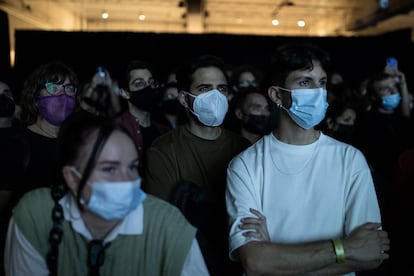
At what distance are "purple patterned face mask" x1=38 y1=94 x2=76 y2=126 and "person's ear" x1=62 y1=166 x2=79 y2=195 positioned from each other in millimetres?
1194

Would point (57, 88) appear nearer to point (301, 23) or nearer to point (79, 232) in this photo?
point (79, 232)

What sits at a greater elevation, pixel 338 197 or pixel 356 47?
pixel 356 47

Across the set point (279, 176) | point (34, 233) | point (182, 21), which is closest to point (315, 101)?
point (279, 176)

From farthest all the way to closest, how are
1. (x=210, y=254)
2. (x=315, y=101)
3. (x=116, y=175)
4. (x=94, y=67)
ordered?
(x=94, y=67)
(x=315, y=101)
(x=210, y=254)
(x=116, y=175)

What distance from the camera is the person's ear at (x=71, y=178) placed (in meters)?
1.65

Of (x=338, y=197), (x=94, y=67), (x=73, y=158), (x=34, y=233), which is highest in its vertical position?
(x=94, y=67)

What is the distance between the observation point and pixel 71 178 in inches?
65.4

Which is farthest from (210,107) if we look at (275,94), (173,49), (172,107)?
(173,49)

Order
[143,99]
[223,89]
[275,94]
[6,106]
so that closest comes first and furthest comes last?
[275,94]
[223,89]
[6,106]
[143,99]

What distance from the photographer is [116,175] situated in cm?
162

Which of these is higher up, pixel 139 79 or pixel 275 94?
pixel 139 79

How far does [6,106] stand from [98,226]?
5.47ft

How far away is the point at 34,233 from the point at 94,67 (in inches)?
270

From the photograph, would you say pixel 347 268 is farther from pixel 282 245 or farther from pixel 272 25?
pixel 272 25
